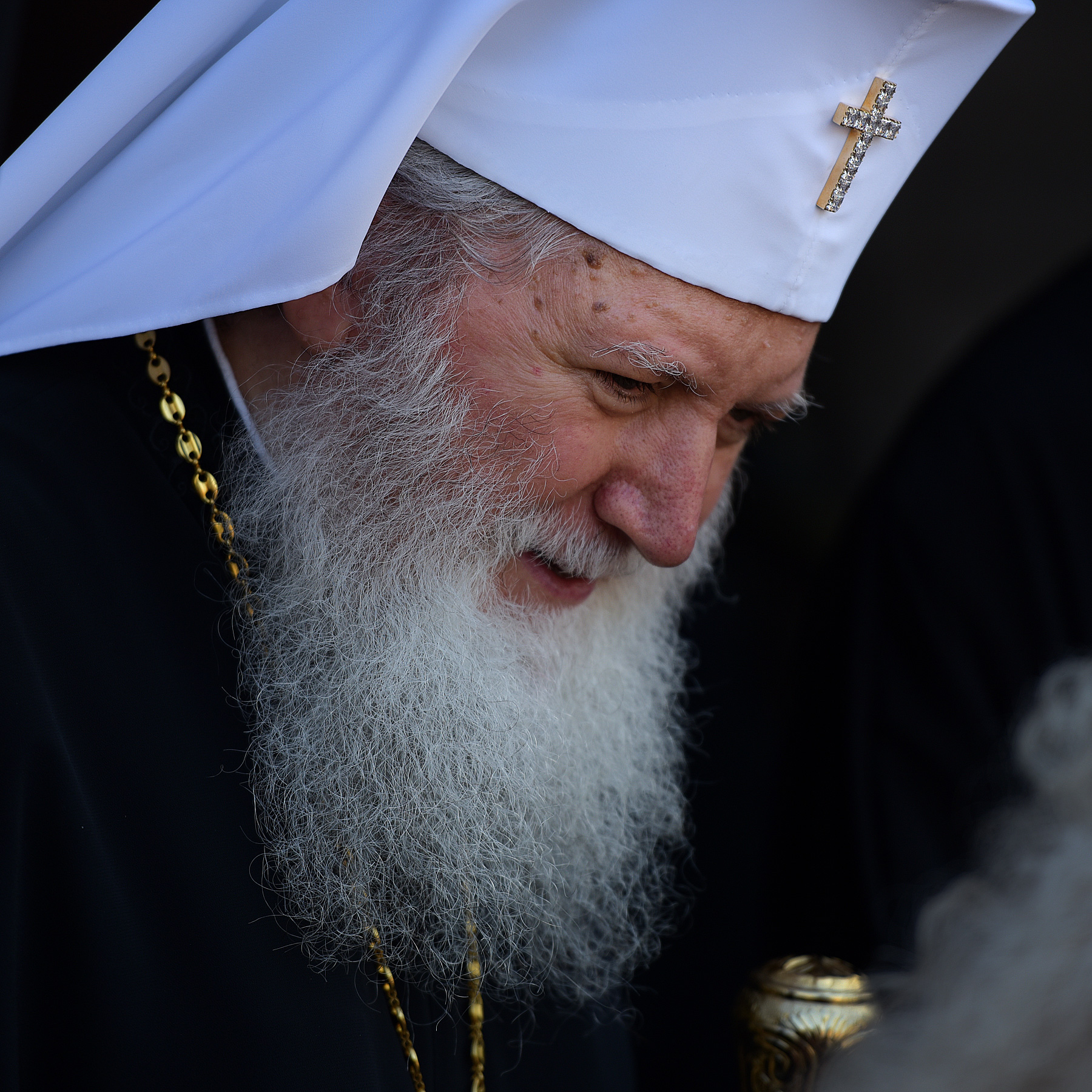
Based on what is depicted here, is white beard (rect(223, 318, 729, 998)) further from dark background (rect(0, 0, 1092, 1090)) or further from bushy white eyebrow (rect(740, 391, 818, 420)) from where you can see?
dark background (rect(0, 0, 1092, 1090))

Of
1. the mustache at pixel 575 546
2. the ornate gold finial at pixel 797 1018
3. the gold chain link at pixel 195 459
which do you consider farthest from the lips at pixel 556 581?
the ornate gold finial at pixel 797 1018

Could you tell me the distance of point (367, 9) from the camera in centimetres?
163

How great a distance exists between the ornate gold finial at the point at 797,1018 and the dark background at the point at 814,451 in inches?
67.6

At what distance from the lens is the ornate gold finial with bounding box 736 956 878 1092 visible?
1.50 meters

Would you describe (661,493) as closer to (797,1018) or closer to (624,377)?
(624,377)

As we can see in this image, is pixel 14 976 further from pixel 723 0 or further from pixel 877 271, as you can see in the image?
pixel 877 271

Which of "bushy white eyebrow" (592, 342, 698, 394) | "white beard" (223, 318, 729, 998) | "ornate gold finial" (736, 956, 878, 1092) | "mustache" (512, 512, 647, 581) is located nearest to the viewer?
"ornate gold finial" (736, 956, 878, 1092)

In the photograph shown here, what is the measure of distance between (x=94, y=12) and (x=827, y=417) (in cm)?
313

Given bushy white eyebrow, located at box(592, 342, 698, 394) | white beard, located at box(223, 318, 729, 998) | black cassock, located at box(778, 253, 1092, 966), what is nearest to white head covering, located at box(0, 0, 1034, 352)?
bushy white eyebrow, located at box(592, 342, 698, 394)

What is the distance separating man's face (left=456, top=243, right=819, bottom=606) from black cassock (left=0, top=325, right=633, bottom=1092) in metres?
0.55

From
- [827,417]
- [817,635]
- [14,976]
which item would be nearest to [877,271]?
[827,417]

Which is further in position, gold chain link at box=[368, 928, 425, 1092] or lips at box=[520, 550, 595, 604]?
lips at box=[520, 550, 595, 604]

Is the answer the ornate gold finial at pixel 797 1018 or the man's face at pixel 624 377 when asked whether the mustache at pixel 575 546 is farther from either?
the ornate gold finial at pixel 797 1018

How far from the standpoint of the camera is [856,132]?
182cm
